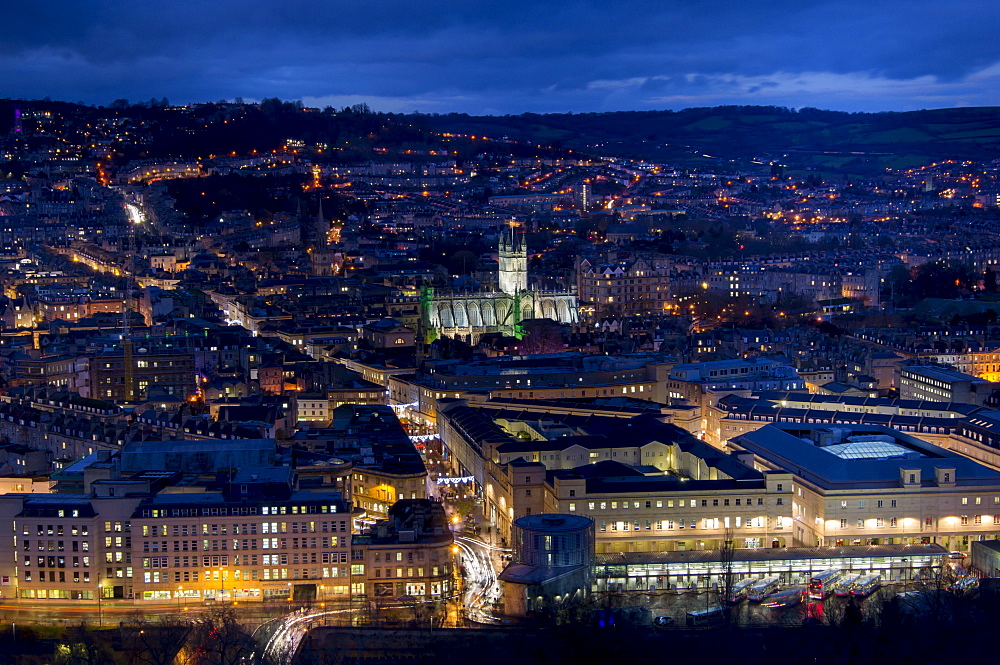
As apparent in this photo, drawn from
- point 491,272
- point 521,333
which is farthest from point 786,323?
point 491,272

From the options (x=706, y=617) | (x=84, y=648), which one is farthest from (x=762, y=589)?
(x=84, y=648)

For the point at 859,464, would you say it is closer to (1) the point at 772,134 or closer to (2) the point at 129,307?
(2) the point at 129,307

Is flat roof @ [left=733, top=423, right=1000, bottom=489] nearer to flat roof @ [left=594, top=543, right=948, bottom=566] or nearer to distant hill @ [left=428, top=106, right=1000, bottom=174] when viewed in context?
flat roof @ [left=594, top=543, right=948, bottom=566]

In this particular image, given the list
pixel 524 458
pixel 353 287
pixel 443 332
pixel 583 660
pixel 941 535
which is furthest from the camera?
pixel 353 287

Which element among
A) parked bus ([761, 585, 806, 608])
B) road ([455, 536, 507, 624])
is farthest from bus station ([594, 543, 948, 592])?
road ([455, 536, 507, 624])

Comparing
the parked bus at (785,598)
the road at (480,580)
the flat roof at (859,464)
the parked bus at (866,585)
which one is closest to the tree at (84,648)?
the road at (480,580)

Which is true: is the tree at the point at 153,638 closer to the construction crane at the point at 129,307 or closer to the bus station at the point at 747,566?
the bus station at the point at 747,566

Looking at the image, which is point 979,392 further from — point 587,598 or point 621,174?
point 621,174
